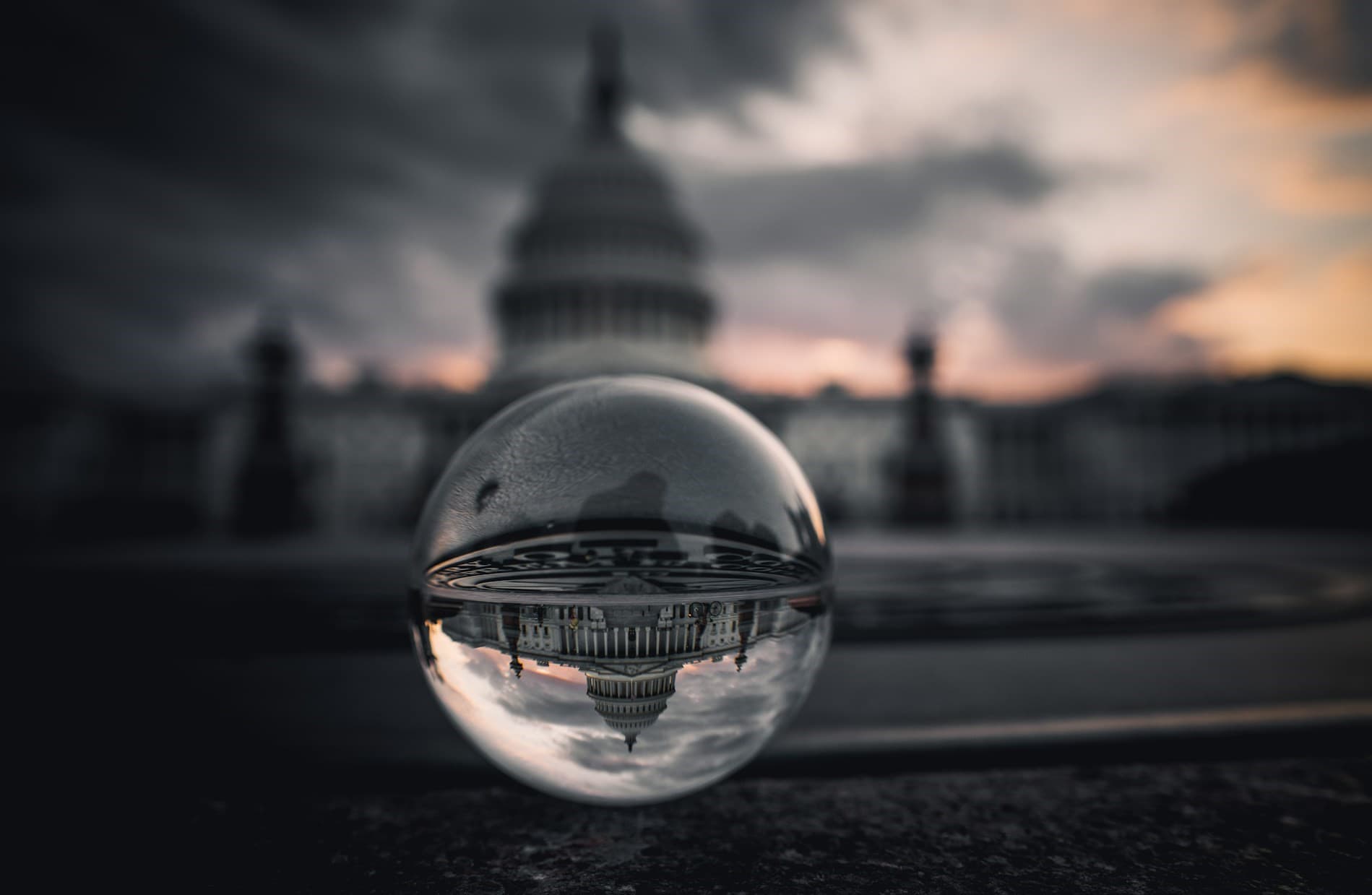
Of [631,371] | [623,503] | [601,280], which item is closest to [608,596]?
[623,503]

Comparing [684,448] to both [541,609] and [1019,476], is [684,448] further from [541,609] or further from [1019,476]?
[1019,476]

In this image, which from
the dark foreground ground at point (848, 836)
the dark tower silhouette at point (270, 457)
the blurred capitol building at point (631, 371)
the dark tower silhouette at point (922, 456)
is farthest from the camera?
the blurred capitol building at point (631, 371)

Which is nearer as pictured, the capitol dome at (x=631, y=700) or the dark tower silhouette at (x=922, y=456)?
the capitol dome at (x=631, y=700)

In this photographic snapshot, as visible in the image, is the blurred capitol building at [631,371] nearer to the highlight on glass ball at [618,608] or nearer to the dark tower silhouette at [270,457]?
the dark tower silhouette at [270,457]

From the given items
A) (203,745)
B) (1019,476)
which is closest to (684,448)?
(203,745)

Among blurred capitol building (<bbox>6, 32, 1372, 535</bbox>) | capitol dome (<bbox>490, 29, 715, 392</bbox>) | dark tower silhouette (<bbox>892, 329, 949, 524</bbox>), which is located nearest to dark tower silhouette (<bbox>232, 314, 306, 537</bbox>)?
dark tower silhouette (<bbox>892, 329, 949, 524</bbox>)

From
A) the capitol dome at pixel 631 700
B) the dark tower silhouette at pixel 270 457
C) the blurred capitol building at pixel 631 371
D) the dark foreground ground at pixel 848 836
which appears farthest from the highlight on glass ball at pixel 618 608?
the blurred capitol building at pixel 631 371
